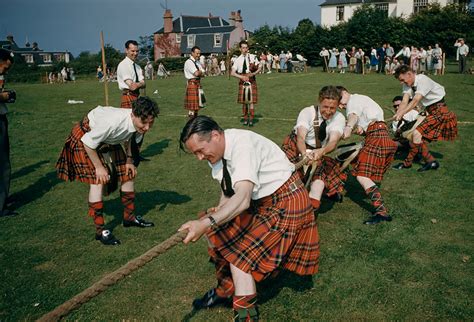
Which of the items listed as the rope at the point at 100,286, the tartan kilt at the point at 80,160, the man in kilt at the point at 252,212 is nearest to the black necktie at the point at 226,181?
the man in kilt at the point at 252,212

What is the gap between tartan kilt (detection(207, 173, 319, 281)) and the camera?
2.88 m

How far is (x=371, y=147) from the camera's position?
5.21m

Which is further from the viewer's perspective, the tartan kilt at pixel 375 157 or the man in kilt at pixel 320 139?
the tartan kilt at pixel 375 157

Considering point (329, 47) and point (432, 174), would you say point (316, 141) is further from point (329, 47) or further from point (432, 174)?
point (329, 47)

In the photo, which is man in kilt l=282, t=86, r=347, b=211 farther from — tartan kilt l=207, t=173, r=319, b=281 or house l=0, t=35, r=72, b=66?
house l=0, t=35, r=72, b=66

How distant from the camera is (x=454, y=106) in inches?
500

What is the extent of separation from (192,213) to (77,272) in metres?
1.78

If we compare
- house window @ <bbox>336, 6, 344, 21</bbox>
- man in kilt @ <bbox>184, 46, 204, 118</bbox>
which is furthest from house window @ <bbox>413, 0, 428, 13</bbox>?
man in kilt @ <bbox>184, 46, 204, 118</bbox>

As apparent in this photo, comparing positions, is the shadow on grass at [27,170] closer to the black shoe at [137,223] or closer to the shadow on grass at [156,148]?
the shadow on grass at [156,148]

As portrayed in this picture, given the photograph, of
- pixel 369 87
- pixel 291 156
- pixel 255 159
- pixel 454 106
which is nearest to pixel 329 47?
pixel 369 87

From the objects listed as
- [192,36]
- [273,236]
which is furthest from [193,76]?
[192,36]

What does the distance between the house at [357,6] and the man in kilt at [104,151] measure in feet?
147

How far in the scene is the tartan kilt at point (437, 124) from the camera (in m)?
6.92

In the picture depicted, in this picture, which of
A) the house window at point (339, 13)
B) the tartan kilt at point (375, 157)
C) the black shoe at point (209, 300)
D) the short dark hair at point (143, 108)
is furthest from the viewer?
the house window at point (339, 13)
